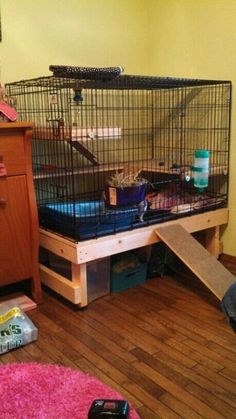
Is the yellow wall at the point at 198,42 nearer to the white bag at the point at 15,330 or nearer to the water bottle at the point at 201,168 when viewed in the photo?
the water bottle at the point at 201,168

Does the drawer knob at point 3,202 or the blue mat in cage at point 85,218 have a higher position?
the drawer knob at point 3,202

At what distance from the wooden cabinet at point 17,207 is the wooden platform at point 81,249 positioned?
0.52ft

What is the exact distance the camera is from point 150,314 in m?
2.27

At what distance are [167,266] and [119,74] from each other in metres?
1.39

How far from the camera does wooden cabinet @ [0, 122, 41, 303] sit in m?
2.17

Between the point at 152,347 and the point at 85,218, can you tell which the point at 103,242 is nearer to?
the point at 85,218

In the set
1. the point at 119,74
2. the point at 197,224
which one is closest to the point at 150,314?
the point at 197,224

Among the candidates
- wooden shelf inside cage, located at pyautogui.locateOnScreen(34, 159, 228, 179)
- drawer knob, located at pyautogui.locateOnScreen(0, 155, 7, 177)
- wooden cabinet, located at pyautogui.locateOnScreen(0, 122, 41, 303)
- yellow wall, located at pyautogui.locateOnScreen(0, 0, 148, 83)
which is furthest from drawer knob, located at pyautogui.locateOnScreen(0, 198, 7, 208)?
yellow wall, located at pyautogui.locateOnScreen(0, 0, 148, 83)

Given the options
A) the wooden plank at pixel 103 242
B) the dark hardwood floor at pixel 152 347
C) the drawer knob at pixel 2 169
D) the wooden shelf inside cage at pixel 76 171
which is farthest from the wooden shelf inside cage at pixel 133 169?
the dark hardwood floor at pixel 152 347

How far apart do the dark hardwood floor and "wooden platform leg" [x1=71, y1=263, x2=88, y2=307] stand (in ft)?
0.26

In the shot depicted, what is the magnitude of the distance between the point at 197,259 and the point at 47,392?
1.25 m

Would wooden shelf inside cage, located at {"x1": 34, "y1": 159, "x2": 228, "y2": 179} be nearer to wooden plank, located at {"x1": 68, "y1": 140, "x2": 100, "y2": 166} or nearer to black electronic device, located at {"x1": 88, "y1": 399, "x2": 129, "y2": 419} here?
wooden plank, located at {"x1": 68, "y1": 140, "x2": 100, "y2": 166}

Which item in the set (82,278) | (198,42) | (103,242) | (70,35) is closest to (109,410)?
(82,278)

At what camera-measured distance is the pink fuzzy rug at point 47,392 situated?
58.0 inches
